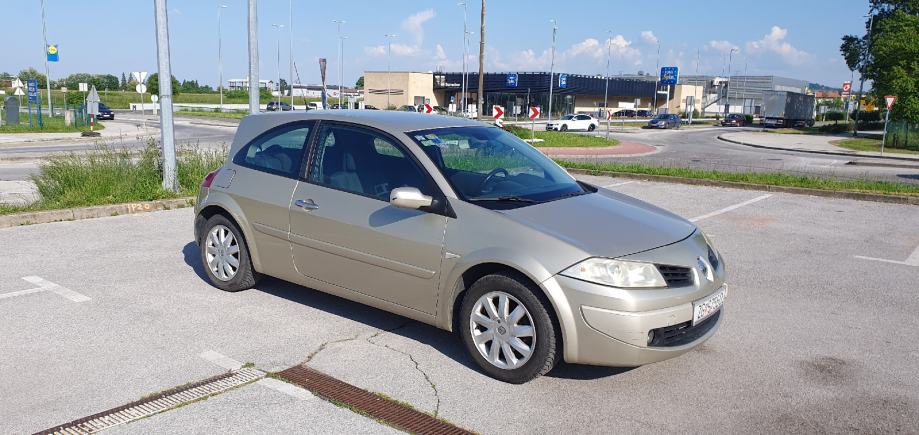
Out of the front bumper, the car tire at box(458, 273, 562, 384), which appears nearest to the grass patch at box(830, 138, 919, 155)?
the front bumper

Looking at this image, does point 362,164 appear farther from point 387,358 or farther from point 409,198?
point 387,358

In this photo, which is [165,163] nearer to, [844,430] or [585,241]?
[585,241]

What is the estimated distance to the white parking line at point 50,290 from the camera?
19.0ft

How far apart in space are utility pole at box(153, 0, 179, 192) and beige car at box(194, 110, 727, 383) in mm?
5020

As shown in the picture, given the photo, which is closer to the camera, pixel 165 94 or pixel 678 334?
pixel 678 334

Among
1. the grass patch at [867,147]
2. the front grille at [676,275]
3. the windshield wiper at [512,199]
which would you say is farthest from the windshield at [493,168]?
the grass patch at [867,147]

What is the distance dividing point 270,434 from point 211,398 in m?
0.60

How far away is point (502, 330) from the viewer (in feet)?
14.0

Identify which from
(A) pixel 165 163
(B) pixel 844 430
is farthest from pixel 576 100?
(B) pixel 844 430

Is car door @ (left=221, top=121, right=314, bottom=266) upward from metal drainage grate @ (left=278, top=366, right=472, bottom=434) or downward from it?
upward

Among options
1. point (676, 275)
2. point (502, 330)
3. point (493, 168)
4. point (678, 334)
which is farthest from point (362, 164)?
point (678, 334)

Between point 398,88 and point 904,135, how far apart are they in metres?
56.5

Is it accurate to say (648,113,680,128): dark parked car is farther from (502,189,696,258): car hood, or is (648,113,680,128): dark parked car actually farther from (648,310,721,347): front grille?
(648,310,721,347): front grille

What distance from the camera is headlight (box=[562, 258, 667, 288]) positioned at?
13.1 ft
